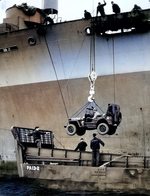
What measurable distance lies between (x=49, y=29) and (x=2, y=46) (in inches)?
111

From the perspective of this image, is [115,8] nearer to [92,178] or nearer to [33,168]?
[92,178]

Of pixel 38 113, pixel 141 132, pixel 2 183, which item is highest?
pixel 38 113

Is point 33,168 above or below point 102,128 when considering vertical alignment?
below

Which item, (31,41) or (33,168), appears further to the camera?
(31,41)

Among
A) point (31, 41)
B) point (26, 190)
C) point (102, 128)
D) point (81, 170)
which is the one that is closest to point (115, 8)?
point (31, 41)

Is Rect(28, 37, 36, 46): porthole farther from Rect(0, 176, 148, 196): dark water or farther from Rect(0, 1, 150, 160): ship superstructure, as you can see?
Rect(0, 176, 148, 196): dark water

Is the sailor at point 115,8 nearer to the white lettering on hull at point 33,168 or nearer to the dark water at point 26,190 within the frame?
the white lettering on hull at point 33,168

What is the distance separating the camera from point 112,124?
1047 cm

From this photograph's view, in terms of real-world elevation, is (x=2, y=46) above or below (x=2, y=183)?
above

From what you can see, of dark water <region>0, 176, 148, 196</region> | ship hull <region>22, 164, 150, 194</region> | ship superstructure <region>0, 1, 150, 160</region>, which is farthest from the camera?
ship superstructure <region>0, 1, 150, 160</region>

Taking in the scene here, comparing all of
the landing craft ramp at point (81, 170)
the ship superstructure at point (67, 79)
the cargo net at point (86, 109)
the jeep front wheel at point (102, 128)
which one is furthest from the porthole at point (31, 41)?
the jeep front wheel at point (102, 128)

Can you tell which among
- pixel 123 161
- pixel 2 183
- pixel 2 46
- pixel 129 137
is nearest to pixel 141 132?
pixel 129 137

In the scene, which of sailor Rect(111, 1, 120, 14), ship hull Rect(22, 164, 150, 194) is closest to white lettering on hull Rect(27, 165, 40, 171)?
ship hull Rect(22, 164, 150, 194)

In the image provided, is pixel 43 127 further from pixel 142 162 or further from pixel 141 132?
pixel 142 162
